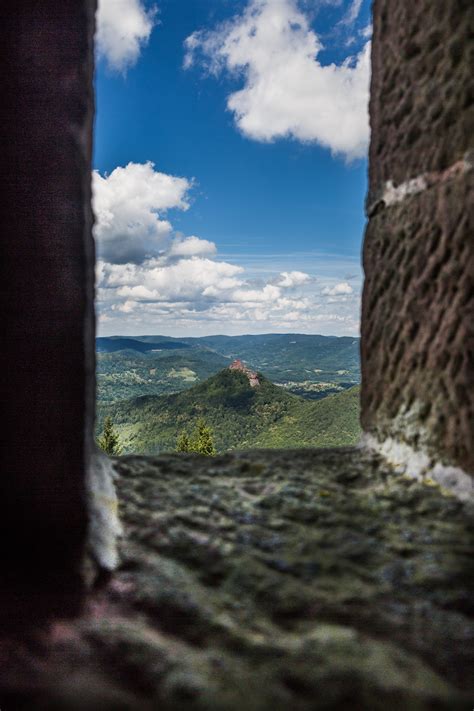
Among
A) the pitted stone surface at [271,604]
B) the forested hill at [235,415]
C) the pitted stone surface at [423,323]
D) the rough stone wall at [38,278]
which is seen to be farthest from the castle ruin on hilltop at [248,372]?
the rough stone wall at [38,278]

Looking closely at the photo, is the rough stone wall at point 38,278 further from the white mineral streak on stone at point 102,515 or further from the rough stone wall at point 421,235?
the rough stone wall at point 421,235

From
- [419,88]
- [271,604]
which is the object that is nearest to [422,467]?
[271,604]

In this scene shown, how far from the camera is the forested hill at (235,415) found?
2527 centimetres

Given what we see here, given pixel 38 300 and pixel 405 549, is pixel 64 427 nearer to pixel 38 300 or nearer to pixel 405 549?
pixel 38 300

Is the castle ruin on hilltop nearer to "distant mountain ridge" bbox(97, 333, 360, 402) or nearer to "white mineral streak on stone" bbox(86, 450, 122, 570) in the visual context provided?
"distant mountain ridge" bbox(97, 333, 360, 402)

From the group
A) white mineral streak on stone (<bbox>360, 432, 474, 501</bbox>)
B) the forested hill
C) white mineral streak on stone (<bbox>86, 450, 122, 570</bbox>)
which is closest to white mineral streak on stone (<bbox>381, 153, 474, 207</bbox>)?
white mineral streak on stone (<bbox>360, 432, 474, 501</bbox>)

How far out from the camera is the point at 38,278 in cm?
101

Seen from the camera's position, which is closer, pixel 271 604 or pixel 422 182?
pixel 271 604

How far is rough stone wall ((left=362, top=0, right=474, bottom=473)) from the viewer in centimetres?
105

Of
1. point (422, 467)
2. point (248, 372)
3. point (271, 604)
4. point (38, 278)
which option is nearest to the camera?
point (271, 604)

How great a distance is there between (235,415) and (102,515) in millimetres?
36505

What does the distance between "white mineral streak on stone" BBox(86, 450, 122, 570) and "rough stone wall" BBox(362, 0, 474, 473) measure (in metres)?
0.65

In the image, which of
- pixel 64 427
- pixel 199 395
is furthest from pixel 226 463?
pixel 199 395

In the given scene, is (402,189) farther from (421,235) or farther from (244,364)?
(244,364)
